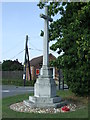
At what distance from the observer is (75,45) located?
10.3 m

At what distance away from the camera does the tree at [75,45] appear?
9828 mm

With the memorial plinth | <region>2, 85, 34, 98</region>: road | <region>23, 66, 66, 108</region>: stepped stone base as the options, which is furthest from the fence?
<region>23, 66, 66, 108</region>: stepped stone base

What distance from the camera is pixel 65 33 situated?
1079cm

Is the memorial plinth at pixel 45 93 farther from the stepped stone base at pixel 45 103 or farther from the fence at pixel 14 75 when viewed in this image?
the fence at pixel 14 75

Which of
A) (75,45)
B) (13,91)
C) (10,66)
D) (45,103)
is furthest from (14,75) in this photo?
(45,103)

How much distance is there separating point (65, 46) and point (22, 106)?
3633 millimetres

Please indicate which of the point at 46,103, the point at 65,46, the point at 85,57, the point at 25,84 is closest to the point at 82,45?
the point at 85,57

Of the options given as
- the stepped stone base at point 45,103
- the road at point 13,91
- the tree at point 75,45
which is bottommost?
the road at point 13,91

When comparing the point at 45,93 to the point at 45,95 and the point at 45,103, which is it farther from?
the point at 45,103

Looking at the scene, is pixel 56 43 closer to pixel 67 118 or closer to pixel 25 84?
pixel 67 118

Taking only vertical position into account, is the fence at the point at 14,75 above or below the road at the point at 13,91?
above

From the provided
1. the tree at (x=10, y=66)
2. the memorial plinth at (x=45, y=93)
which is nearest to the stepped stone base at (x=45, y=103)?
the memorial plinth at (x=45, y=93)

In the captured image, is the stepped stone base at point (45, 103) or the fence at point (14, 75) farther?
the fence at point (14, 75)

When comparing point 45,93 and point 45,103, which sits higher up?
point 45,93
